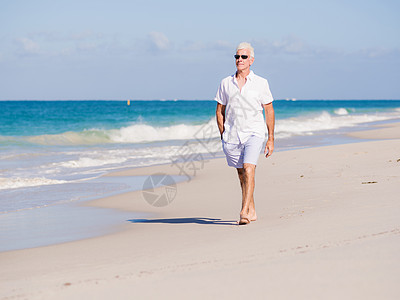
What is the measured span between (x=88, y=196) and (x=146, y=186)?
1255 mm

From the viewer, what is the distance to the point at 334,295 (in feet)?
9.64

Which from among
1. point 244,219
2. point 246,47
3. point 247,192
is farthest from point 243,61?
point 244,219

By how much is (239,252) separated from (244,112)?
1710mm

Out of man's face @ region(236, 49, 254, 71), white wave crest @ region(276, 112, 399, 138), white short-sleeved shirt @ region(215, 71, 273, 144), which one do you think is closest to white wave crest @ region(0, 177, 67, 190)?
white short-sleeved shirt @ region(215, 71, 273, 144)

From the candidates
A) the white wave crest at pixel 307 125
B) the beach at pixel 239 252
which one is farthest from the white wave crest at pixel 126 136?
the beach at pixel 239 252

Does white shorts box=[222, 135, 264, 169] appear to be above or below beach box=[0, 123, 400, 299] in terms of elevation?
above

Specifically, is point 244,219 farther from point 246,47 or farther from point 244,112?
point 246,47

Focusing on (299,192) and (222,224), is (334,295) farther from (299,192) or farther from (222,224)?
(299,192)

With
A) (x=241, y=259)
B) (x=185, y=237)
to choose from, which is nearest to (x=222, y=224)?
(x=185, y=237)

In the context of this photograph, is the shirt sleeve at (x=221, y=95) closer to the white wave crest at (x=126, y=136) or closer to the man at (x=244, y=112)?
the man at (x=244, y=112)

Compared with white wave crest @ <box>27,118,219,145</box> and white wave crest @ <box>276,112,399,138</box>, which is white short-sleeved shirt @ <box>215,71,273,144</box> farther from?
white wave crest @ <box>27,118,219,145</box>

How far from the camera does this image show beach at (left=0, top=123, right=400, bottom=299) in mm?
3211

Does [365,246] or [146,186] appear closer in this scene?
[365,246]

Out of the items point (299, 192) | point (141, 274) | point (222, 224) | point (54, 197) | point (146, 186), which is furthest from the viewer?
point (146, 186)
